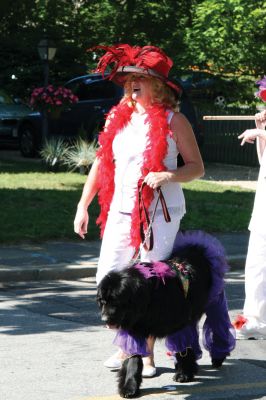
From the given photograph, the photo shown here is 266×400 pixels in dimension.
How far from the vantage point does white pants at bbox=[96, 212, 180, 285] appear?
6.06 m

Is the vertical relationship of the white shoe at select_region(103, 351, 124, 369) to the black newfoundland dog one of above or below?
below

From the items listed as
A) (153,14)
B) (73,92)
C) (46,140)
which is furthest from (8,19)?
(46,140)

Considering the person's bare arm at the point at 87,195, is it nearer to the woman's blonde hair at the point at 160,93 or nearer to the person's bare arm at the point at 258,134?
the woman's blonde hair at the point at 160,93

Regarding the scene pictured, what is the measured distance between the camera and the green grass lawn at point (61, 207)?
1250 centimetres

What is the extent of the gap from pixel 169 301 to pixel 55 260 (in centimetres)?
518

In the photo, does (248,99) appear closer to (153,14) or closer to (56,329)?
(153,14)

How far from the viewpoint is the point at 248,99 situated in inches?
955

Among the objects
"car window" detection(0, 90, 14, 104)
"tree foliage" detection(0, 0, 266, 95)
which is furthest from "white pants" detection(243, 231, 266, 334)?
"car window" detection(0, 90, 14, 104)

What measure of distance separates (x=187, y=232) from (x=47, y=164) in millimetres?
13326

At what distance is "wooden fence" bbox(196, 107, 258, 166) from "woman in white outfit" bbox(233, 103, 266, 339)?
15528mm

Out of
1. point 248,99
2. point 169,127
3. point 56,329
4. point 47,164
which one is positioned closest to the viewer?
point 169,127

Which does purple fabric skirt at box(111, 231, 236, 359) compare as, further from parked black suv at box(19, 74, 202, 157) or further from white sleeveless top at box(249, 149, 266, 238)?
parked black suv at box(19, 74, 202, 157)

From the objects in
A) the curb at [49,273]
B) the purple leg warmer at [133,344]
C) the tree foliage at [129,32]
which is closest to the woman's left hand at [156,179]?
the purple leg warmer at [133,344]

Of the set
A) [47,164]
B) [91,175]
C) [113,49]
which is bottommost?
[47,164]
